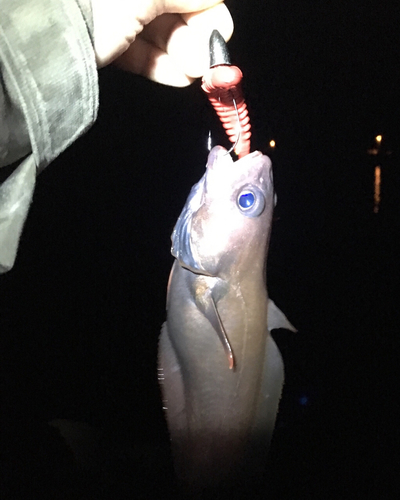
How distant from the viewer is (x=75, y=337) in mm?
2408

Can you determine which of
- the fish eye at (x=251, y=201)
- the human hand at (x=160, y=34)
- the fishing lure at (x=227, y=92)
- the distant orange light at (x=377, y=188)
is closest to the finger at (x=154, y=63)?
the human hand at (x=160, y=34)

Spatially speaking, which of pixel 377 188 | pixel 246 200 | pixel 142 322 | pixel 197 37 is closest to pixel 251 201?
pixel 246 200

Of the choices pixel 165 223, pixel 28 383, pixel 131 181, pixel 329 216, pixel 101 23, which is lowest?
pixel 28 383

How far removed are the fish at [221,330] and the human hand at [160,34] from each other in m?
0.25

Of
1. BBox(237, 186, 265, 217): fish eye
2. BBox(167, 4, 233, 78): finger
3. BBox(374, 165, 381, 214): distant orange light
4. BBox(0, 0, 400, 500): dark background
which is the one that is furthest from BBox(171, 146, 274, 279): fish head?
BBox(374, 165, 381, 214): distant orange light

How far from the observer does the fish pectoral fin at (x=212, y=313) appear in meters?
1.11

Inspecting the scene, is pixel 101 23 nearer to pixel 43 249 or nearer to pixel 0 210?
pixel 0 210

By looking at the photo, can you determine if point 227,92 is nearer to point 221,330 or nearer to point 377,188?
point 221,330

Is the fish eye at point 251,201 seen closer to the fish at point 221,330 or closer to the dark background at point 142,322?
the fish at point 221,330

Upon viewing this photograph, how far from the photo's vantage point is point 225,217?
3.90 ft

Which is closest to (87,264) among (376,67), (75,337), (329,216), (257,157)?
(75,337)

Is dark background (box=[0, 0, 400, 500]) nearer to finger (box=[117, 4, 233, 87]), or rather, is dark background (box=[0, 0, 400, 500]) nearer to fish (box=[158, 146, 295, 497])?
fish (box=[158, 146, 295, 497])

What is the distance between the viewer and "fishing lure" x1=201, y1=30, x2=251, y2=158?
88 centimetres

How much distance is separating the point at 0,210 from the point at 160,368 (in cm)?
81
